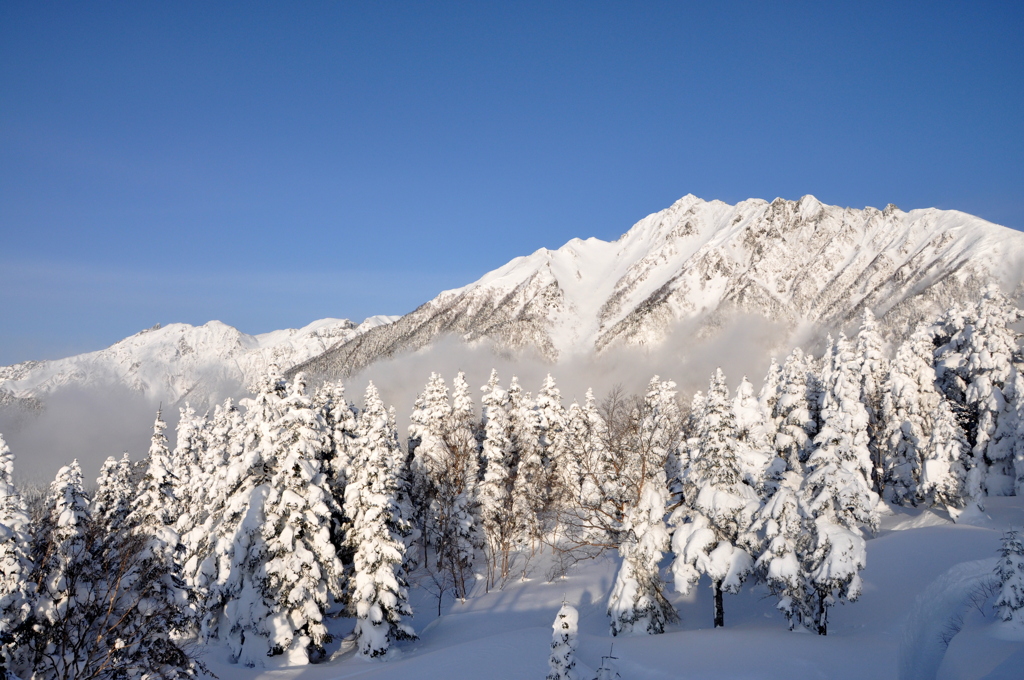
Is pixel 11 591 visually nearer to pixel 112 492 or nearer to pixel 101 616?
pixel 101 616

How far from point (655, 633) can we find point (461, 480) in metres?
24.3

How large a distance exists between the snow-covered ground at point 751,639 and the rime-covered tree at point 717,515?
5.98ft

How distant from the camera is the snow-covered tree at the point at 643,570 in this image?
826 inches

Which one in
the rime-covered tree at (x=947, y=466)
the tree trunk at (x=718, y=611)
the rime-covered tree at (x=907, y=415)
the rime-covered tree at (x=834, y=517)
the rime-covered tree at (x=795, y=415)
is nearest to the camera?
the rime-covered tree at (x=834, y=517)

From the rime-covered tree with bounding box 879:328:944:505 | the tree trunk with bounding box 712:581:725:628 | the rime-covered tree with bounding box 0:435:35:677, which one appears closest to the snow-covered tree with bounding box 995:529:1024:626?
the tree trunk with bounding box 712:581:725:628

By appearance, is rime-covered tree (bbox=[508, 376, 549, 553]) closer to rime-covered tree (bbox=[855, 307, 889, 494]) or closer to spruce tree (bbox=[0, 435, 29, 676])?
rime-covered tree (bbox=[855, 307, 889, 494])

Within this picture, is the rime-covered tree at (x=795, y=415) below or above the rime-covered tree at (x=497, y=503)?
above

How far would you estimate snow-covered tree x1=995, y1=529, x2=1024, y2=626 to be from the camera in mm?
13055

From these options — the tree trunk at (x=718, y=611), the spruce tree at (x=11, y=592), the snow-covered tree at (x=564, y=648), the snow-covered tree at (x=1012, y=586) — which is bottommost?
the tree trunk at (x=718, y=611)

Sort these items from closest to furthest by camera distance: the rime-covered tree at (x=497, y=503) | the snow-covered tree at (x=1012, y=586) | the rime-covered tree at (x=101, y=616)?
the rime-covered tree at (x=101, y=616)
the snow-covered tree at (x=1012, y=586)
the rime-covered tree at (x=497, y=503)

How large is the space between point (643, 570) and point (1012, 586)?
10577 millimetres

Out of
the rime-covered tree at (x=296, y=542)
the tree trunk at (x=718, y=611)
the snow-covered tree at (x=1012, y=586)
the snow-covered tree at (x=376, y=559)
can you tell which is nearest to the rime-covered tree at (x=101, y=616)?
the rime-covered tree at (x=296, y=542)

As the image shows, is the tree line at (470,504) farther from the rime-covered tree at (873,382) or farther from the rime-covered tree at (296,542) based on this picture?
the rime-covered tree at (873,382)

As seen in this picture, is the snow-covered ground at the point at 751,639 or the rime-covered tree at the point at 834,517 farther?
the rime-covered tree at the point at 834,517
